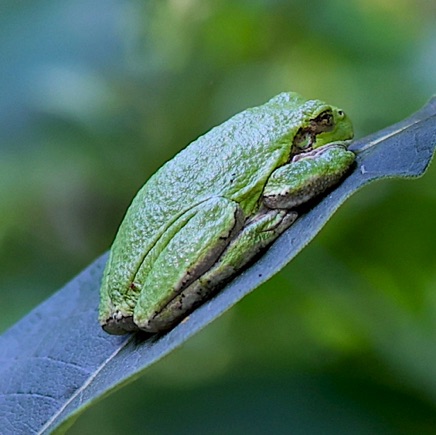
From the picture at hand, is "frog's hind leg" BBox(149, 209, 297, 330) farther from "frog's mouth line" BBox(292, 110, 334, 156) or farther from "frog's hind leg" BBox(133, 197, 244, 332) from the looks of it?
"frog's mouth line" BBox(292, 110, 334, 156)

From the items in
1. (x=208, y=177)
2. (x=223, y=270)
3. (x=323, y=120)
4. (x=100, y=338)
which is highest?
(x=323, y=120)

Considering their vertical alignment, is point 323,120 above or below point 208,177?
above

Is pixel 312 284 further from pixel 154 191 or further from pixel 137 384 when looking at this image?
pixel 154 191

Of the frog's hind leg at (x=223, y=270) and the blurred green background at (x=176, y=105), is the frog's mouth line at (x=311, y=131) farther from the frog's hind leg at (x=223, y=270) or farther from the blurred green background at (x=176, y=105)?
the blurred green background at (x=176, y=105)

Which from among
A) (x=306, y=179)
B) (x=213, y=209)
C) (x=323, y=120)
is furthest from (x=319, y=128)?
(x=213, y=209)

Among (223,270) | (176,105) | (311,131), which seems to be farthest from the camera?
A: (176,105)

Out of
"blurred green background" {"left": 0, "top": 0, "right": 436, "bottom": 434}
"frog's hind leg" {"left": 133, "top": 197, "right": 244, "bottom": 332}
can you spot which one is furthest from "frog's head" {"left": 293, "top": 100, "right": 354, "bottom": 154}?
"blurred green background" {"left": 0, "top": 0, "right": 436, "bottom": 434}

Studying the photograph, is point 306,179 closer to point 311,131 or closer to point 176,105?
point 311,131
